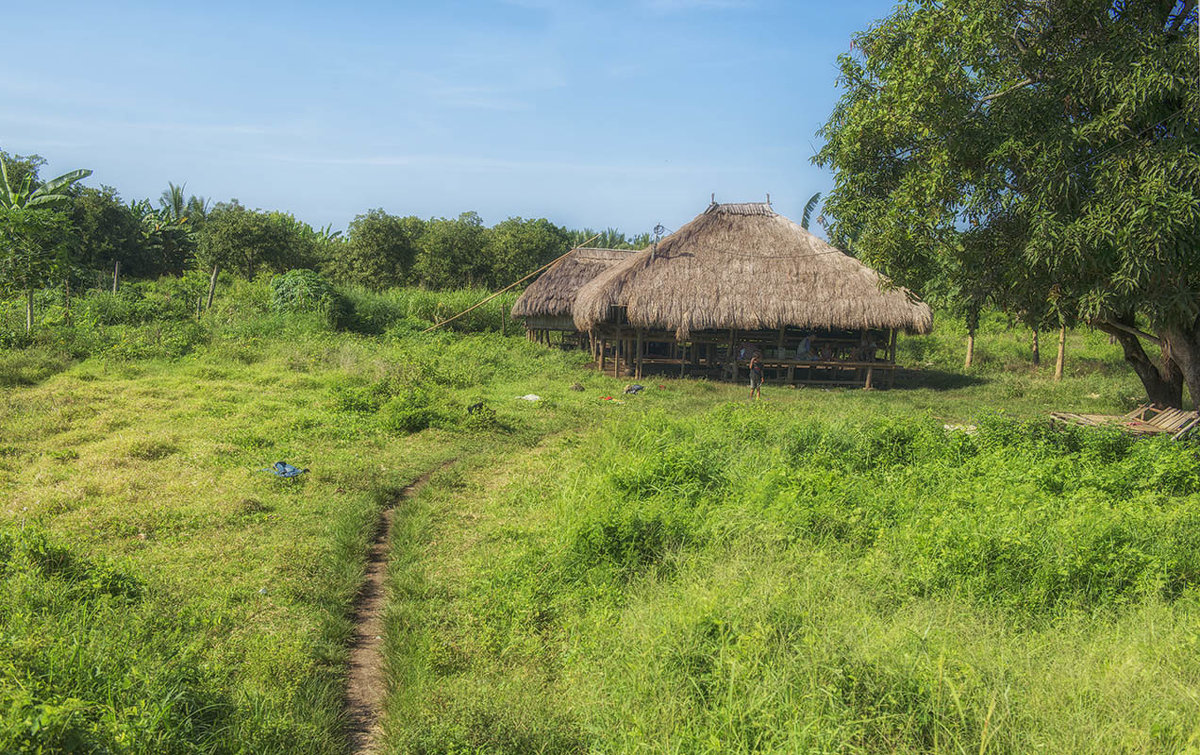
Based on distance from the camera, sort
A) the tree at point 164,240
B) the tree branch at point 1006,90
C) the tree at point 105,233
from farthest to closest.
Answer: the tree at point 164,240
the tree at point 105,233
the tree branch at point 1006,90

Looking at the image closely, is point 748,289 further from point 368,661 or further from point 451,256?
point 451,256

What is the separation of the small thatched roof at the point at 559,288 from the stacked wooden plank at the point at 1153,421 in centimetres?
1271

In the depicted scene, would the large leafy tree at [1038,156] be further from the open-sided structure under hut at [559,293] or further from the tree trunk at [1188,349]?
the open-sided structure under hut at [559,293]

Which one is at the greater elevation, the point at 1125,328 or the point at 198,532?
the point at 1125,328

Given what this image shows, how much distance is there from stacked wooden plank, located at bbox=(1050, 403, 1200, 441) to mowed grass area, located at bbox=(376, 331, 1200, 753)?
3.55 feet

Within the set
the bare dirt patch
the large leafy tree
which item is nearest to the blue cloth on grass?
the bare dirt patch

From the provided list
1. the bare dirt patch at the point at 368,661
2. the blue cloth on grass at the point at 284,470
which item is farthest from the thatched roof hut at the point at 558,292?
the bare dirt patch at the point at 368,661

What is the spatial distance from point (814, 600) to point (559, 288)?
17209mm

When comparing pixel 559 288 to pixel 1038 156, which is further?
pixel 559 288

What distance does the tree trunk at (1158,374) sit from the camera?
10336mm

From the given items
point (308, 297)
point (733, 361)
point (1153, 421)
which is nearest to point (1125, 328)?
point (1153, 421)

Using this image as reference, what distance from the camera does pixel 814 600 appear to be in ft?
13.8

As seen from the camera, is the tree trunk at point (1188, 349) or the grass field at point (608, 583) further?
the tree trunk at point (1188, 349)

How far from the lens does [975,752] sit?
118 inches
